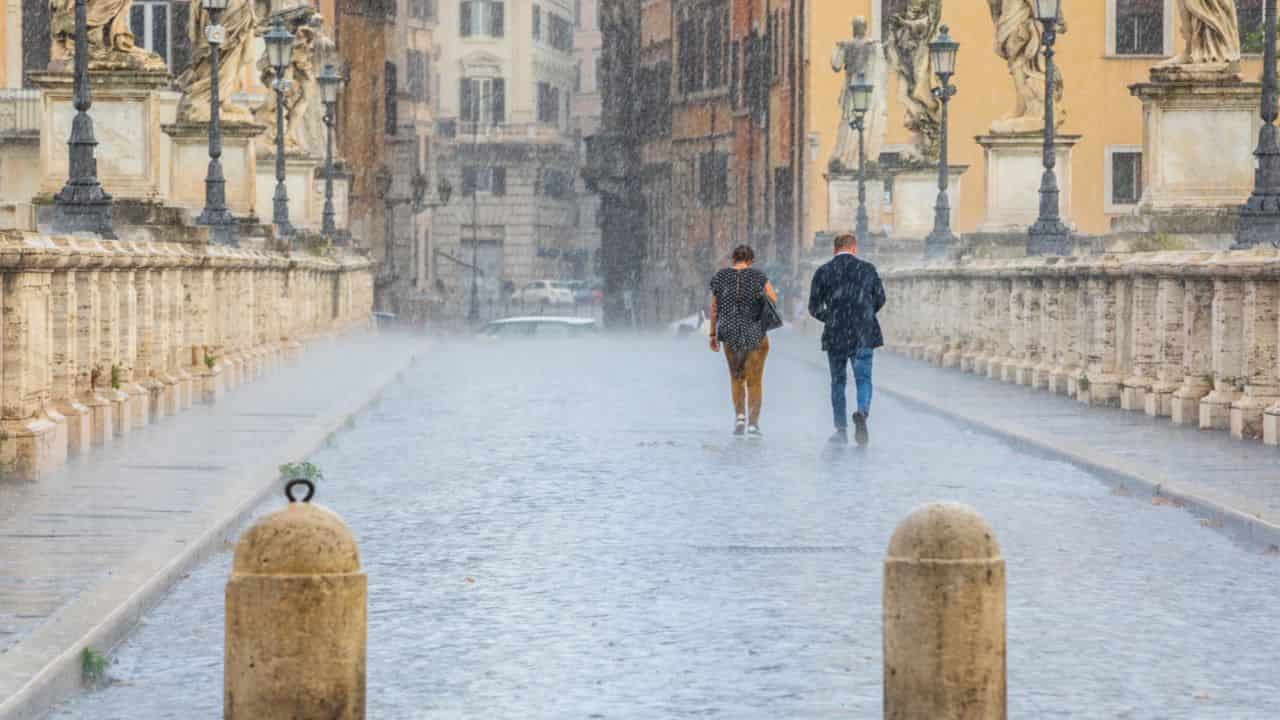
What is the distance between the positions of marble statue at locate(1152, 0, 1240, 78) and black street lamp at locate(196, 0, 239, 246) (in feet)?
44.3

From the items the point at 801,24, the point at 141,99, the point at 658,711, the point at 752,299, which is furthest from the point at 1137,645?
the point at 801,24

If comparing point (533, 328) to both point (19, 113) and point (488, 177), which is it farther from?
point (488, 177)

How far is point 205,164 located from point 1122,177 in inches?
1208

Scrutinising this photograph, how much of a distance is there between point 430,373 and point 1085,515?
74.1ft

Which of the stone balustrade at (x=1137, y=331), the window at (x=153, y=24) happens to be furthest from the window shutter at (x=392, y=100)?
the stone balustrade at (x=1137, y=331)

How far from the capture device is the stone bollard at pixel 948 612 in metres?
7.58

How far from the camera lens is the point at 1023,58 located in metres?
38.2

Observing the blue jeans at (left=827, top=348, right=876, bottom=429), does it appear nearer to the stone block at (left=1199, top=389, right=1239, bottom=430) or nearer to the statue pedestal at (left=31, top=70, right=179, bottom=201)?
the stone block at (left=1199, top=389, right=1239, bottom=430)

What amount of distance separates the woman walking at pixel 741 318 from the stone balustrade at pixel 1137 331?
11.4 feet

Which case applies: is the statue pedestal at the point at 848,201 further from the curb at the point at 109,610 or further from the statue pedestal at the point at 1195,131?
the curb at the point at 109,610

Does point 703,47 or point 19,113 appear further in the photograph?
point 703,47

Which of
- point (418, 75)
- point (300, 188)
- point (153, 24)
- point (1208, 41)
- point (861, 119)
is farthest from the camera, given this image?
point (418, 75)

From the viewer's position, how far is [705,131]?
3250 inches

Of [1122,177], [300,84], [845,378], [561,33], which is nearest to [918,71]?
[300,84]
